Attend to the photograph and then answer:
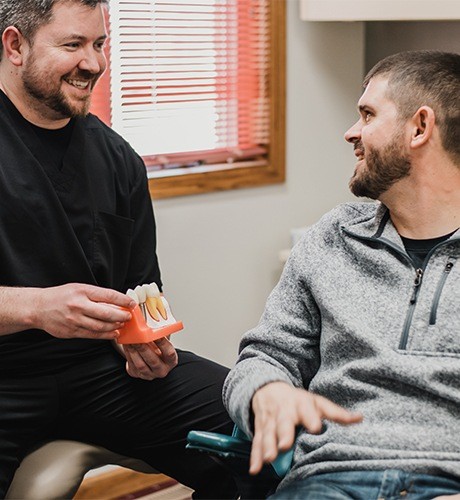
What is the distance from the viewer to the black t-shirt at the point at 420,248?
5.14ft

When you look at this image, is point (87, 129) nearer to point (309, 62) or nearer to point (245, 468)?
point (245, 468)

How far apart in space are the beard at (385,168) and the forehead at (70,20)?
701mm

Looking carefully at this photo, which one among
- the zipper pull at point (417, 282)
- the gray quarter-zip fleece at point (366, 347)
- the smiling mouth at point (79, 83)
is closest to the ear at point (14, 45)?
the smiling mouth at point (79, 83)

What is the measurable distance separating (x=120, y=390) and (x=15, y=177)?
19.8 inches

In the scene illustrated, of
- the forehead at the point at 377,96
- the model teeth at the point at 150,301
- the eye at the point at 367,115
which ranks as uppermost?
the forehead at the point at 377,96

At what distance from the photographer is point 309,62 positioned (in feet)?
9.80

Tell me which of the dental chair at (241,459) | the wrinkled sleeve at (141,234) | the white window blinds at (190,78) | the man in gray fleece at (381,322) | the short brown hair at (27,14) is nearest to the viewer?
the man in gray fleece at (381,322)

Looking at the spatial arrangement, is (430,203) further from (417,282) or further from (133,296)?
(133,296)

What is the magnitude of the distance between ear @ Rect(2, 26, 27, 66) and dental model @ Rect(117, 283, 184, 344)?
572 mm

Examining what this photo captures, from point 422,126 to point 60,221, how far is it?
764 mm

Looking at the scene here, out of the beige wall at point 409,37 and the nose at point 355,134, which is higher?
the beige wall at point 409,37

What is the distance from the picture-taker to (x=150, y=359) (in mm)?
1871

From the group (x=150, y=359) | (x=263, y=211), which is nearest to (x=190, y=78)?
(x=263, y=211)

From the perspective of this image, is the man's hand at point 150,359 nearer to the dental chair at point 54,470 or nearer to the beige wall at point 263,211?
the dental chair at point 54,470
